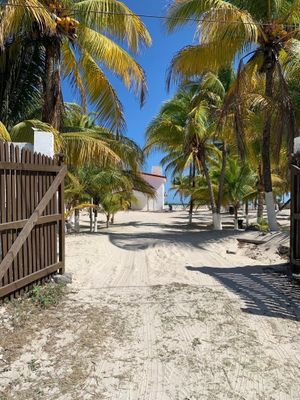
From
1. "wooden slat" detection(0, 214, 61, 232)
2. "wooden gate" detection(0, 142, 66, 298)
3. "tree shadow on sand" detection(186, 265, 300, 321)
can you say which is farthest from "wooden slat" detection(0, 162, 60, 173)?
"tree shadow on sand" detection(186, 265, 300, 321)

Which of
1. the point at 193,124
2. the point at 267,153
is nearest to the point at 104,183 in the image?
the point at 193,124

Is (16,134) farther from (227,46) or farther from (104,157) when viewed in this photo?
(227,46)

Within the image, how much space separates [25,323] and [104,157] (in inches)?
289

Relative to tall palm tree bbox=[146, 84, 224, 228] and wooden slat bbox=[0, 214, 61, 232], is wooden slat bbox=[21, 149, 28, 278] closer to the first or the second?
wooden slat bbox=[0, 214, 61, 232]

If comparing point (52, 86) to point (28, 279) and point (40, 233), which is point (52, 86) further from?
point (28, 279)

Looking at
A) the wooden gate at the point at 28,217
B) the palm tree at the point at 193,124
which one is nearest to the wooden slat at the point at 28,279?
the wooden gate at the point at 28,217

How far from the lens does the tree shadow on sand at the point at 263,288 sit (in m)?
5.07

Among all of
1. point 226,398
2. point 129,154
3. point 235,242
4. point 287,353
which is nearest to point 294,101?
point 235,242

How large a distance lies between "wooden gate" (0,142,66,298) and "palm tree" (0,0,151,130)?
5.74m

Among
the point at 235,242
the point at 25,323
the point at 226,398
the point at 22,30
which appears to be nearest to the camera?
the point at 226,398

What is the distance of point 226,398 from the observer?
3.04m

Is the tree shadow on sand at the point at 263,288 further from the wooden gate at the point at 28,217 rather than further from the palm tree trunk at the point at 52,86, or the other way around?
the palm tree trunk at the point at 52,86

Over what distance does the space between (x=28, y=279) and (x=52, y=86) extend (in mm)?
7726

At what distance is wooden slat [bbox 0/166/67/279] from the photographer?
191 inches
